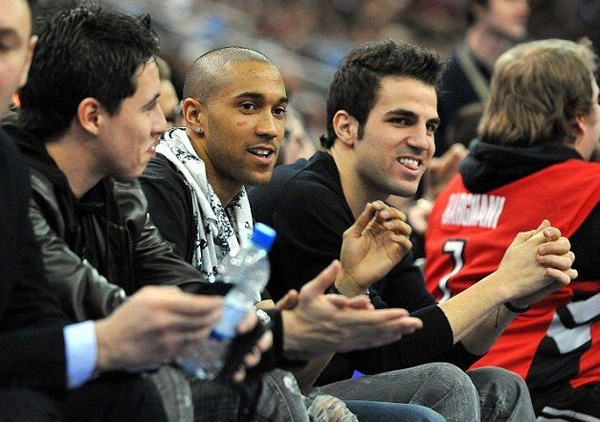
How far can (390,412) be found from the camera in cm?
304

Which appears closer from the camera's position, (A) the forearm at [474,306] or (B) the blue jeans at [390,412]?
(B) the blue jeans at [390,412]

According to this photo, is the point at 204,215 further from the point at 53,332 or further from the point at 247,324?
the point at 53,332

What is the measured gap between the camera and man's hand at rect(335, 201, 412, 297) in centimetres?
300

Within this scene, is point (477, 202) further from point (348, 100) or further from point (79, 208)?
point (79, 208)

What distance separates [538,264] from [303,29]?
32.3ft

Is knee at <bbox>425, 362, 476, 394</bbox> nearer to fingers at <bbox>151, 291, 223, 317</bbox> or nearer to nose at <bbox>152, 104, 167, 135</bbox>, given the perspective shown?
nose at <bbox>152, 104, 167, 135</bbox>

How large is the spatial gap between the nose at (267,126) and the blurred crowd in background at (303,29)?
6.94m

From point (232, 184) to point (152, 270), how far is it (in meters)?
0.76

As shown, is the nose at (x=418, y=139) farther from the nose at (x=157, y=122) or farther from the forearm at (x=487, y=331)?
the nose at (x=157, y=122)

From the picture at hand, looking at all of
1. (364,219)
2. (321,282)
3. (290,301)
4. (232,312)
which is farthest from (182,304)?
(364,219)

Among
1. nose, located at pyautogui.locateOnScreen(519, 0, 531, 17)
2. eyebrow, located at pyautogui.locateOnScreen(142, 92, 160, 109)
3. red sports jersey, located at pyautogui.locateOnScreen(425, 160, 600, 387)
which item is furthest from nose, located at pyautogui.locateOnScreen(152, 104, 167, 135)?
nose, located at pyautogui.locateOnScreen(519, 0, 531, 17)

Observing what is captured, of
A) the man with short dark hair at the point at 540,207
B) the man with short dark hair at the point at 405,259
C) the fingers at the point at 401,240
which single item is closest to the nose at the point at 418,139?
the man with short dark hair at the point at 405,259

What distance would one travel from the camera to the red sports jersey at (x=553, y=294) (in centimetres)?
375

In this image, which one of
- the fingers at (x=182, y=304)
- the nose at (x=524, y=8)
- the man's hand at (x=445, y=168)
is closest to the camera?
the fingers at (x=182, y=304)
